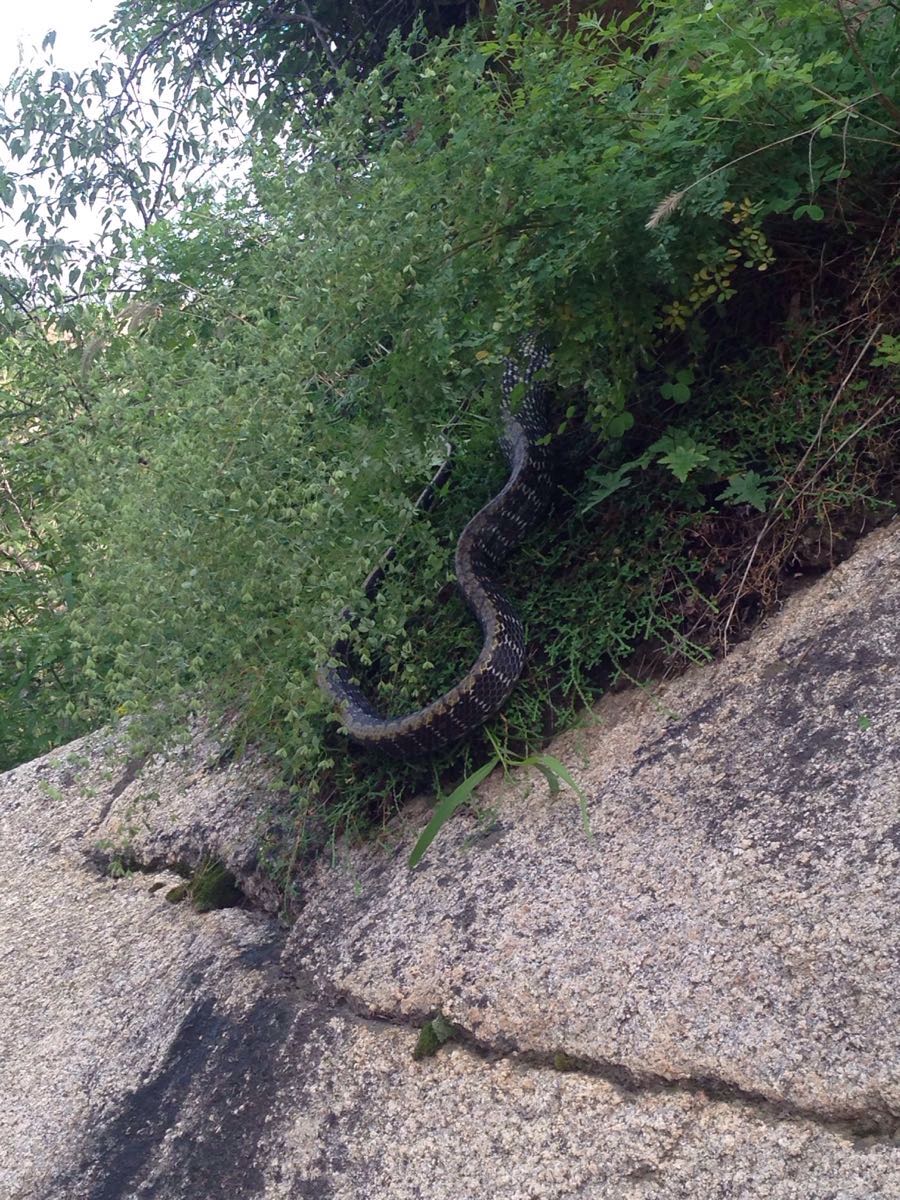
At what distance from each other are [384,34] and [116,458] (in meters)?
3.34

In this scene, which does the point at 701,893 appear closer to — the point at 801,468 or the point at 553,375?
the point at 801,468

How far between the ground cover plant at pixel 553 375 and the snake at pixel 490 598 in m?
0.07

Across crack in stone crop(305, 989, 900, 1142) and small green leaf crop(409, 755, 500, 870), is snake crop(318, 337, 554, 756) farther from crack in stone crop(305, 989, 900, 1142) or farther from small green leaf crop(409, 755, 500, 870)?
crack in stone crop(305, 989, 900, 1142)

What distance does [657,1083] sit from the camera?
2025 millimetres

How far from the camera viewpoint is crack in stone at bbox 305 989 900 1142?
179 centimetres

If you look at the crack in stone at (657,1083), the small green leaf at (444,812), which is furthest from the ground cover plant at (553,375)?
the crack in stone at (657,1083)

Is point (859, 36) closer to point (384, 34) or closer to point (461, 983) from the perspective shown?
point (461, 983)

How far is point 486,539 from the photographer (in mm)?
3330

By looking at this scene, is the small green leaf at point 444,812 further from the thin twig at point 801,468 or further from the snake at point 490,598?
the thin twig at point 801,468

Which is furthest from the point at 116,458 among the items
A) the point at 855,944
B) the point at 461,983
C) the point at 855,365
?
the point at 855,944

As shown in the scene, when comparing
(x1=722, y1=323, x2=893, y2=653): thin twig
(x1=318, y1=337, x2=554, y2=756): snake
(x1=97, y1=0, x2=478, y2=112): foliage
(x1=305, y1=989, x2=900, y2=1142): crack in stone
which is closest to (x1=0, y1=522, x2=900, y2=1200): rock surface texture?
(x1=305, y1=989, x2=900, y2=1142): crack in stone

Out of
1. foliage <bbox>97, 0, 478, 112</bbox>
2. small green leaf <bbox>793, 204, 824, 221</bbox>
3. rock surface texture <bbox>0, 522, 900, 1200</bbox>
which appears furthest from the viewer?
foliage <bbox>97, 0, 478, 112</bbox>

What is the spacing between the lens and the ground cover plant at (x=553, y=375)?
2613 mm

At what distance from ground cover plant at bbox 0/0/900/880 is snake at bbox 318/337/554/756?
0.07 meters
